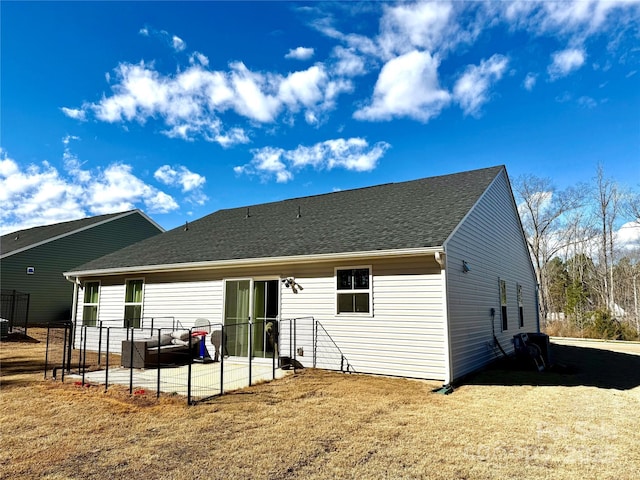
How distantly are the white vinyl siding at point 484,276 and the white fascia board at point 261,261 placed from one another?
92 centimetres

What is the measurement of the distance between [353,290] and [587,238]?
28411 mm

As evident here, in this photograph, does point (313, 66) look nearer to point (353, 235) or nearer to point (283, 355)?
point (353, 235)

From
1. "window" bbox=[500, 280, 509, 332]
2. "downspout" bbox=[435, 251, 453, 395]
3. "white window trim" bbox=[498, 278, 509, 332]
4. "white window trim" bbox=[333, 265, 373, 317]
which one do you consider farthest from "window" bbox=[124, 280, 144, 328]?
"window" bbox=[500, 280, 509, 332]

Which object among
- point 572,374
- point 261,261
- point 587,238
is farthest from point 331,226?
point 587,238

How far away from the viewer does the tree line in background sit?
27.7m

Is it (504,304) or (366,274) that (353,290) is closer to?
(366,274)

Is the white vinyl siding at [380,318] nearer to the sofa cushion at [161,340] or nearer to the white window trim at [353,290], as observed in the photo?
the white window trim at [353,290]

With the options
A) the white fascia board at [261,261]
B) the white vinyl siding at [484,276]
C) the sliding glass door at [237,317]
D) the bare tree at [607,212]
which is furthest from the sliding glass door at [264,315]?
the bare tree at [607,212]

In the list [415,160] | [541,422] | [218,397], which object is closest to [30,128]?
[218,397]

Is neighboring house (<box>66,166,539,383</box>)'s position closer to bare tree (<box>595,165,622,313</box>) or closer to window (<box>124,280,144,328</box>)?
window (<box>124,280,144,328</box>)

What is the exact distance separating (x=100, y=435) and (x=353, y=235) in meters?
6.34

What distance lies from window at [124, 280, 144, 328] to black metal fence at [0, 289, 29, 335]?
961 cm

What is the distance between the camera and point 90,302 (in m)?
13.9

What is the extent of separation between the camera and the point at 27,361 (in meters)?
10.4
